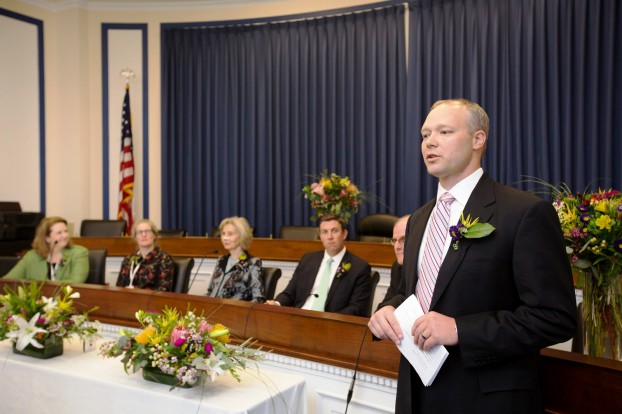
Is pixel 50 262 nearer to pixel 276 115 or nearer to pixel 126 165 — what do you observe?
pixel 126 165

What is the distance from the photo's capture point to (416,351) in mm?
1455

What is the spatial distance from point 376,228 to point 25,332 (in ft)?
12.3

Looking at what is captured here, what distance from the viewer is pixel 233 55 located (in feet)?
26.4

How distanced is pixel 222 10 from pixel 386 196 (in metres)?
3.64

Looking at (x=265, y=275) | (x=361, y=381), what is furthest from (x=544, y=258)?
(x=265, y=275)

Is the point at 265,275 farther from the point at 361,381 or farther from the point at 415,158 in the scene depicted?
the point at 415,158

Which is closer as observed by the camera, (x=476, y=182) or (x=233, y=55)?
(x=476, y=182)

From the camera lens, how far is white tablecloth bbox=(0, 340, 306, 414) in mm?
1945

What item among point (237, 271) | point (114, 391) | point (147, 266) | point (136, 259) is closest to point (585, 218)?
point (114, 391)

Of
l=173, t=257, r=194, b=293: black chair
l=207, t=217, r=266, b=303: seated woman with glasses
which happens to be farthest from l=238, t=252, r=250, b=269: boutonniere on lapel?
l=173, t=257, r=194, b=293: black chair

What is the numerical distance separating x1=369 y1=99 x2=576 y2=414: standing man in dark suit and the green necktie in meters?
2.15

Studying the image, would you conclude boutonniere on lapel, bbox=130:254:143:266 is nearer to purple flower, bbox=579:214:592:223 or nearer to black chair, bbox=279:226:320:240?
black chair, bbox=279:226:320:240

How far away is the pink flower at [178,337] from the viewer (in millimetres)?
1959

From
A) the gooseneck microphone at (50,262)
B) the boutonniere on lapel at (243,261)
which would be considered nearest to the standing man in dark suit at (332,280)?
the boutonniere on lapel at (243,261)
